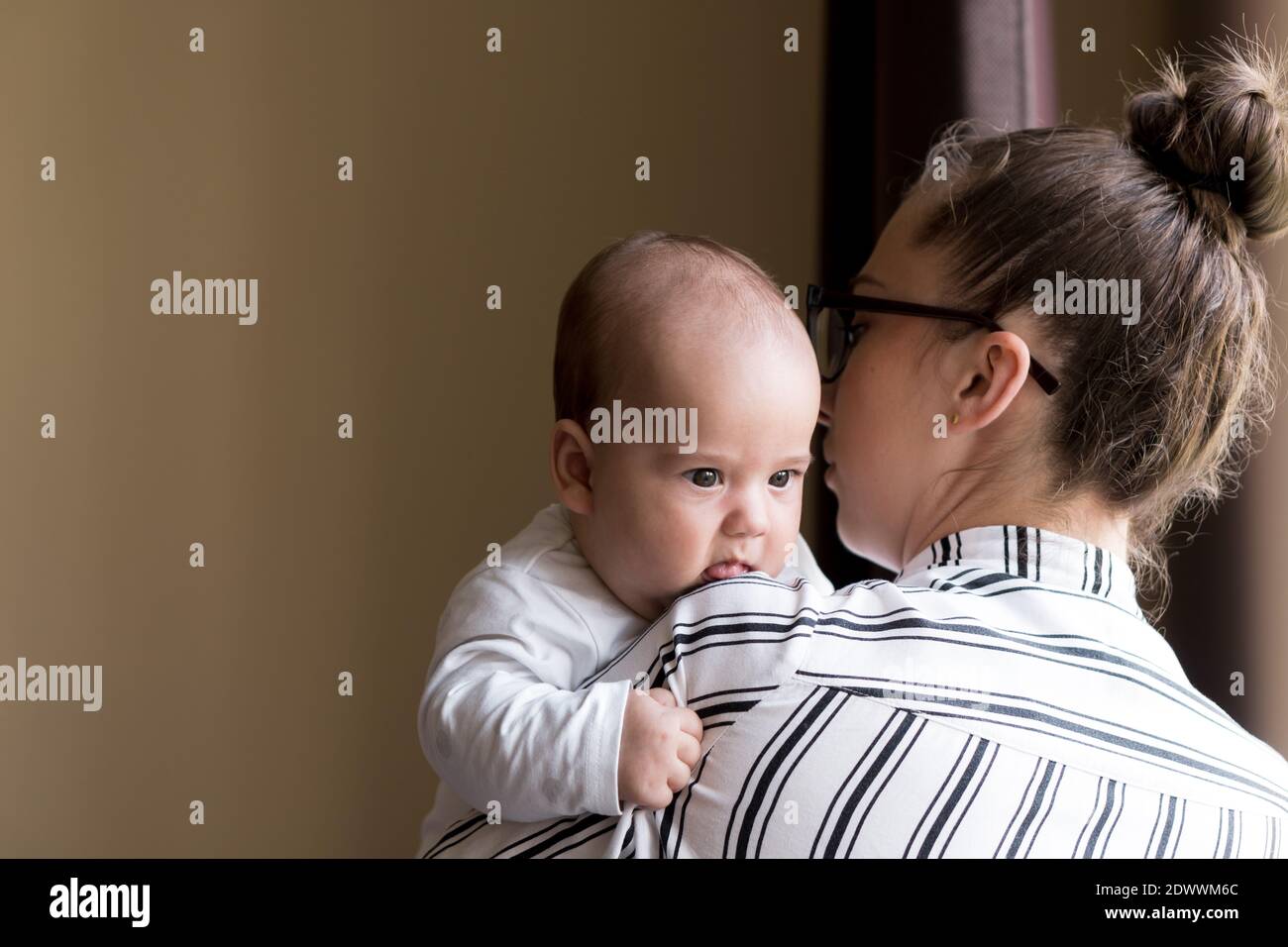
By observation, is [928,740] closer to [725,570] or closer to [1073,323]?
[725,570]

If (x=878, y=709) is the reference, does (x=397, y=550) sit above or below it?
below

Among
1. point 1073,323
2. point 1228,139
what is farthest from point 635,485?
point 1228,139

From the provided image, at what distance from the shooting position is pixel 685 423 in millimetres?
950

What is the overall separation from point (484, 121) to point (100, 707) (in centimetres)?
147

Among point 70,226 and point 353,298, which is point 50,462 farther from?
point 353,298

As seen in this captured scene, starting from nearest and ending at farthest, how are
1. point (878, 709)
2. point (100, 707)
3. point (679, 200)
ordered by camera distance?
point (878, 709), point (679, 200), point (100, 707)

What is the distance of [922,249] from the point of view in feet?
3.63

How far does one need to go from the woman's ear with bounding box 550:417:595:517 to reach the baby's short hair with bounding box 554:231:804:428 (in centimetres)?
2

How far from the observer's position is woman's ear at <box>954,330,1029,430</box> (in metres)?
0.99

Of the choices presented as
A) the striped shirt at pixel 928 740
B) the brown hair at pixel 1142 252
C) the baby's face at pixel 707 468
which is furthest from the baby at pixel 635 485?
the brown hair at pixel 1142 252

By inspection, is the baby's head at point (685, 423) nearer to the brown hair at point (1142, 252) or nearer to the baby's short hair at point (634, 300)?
the baby's short hair at point (634, 300)
